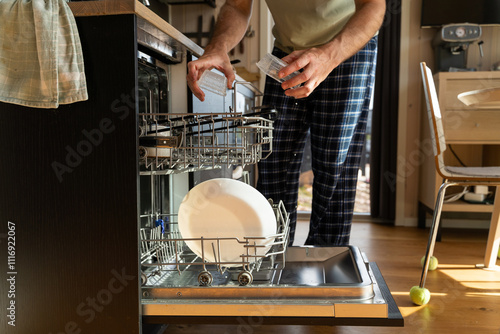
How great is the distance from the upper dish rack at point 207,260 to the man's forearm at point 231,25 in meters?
0.50

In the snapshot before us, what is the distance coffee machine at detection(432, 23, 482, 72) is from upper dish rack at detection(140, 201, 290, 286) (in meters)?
1.88

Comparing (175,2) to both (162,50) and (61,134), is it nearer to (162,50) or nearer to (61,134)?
(162,50)

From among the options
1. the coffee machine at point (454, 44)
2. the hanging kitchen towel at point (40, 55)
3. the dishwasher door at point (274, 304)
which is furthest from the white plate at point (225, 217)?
the coffee machine at point (454, 44)

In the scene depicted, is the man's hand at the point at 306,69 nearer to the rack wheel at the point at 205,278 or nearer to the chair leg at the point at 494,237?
the rack wheel at the point at 205,278

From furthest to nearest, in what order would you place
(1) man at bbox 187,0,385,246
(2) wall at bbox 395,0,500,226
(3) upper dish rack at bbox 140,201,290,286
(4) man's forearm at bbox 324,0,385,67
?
1. (2) wall at bbox 395,0,500,226
2. (1) man at bbox 187,0,385,246
3. (4) man's forearm at bbox 324,0,385,67
4. (3) upper dish rack at bbox 140,201,290,286

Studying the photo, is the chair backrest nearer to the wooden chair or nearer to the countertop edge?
the wooden chair

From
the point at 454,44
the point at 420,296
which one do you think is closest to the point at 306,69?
the point at 420,296

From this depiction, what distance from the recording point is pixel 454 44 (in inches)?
106

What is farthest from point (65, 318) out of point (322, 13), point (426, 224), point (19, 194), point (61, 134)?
point (426, 224)

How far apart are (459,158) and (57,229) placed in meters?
2.70

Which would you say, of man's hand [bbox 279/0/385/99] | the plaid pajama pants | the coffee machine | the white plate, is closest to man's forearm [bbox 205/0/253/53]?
the plaid pajama pants

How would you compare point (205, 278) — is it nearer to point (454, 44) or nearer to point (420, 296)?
point (420, 296)

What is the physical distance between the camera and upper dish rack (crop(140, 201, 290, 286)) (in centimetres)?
93

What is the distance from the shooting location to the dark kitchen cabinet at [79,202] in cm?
87
